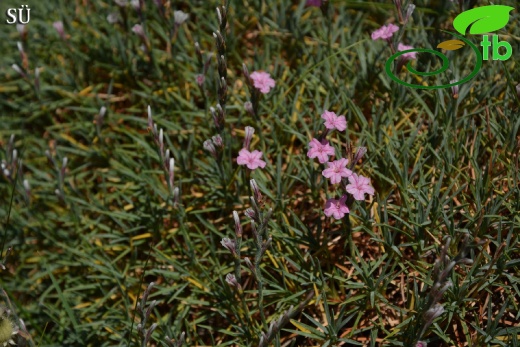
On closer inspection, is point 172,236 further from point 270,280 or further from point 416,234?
point 416,234

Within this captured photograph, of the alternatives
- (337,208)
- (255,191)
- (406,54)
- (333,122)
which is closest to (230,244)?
(255,191)

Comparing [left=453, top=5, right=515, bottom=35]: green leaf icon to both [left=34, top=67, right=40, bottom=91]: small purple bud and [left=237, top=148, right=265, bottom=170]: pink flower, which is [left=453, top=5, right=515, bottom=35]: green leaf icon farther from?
[left=34, top=67, right=40, bottom=91]: small purple bud

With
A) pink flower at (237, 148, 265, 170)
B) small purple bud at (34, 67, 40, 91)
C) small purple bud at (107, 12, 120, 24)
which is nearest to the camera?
pink flower at (237, 148, 265, 170)

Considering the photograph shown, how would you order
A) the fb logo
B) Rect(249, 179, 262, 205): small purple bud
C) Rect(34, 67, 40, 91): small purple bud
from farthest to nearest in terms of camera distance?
Rect(34, 67, 40, 91): small purple bud, the fb logo, Rect(249, 179, 262, 205): small purple bud

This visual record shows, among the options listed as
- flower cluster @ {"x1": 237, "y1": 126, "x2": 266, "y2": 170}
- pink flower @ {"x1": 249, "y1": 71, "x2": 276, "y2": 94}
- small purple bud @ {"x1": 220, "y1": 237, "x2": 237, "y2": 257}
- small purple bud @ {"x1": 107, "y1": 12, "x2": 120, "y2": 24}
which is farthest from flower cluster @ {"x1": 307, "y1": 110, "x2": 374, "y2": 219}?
small purple bud @ {"x1": 107, "y1": 12, "x2": 120, "y2": 24}

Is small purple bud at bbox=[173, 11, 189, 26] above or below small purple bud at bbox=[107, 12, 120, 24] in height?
above

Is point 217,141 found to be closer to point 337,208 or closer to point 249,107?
point 249,107

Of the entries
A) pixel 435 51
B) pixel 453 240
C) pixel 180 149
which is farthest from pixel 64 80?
pixel 453 240

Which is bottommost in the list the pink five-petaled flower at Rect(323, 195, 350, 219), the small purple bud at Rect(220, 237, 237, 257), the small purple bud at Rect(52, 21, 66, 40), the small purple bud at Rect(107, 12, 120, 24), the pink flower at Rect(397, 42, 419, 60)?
the small purple bud at Rect(220, 237, 237, 257)
